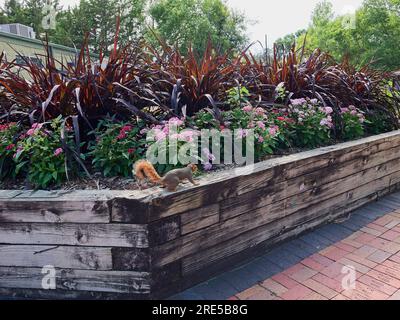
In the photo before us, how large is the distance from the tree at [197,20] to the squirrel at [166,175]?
2315 centimetres

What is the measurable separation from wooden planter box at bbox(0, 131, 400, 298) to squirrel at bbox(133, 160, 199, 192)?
0.15 feet

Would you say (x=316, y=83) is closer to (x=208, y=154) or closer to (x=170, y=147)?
(x=208, y=154)

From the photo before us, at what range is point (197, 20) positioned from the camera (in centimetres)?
2441

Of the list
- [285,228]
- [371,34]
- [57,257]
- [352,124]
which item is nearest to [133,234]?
[57,257]

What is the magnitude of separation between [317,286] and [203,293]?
0.64 m

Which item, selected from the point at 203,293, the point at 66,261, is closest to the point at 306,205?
the point at 203,293

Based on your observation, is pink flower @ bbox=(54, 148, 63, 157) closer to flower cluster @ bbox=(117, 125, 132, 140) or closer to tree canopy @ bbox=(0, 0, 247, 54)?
flower cluster @ bbox=(117, 125, 132, 140)

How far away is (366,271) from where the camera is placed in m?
1.92

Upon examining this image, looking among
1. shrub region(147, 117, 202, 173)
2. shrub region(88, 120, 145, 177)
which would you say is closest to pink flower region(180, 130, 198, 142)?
shrub region(147, 117, 202, 173)

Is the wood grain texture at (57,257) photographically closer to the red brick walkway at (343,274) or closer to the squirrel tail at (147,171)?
the squirrel tail at (147,171)

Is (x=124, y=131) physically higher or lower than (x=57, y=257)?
higher

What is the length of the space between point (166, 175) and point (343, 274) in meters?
1.21

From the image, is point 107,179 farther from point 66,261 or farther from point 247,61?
point 247,61

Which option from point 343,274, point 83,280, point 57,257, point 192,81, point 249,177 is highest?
point 192,81
